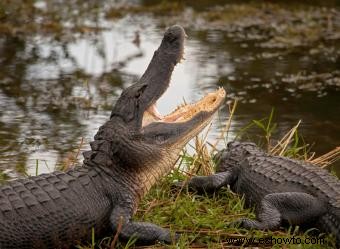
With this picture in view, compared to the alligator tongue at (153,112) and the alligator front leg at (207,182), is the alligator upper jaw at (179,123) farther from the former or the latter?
the alligator front leg at (207,182)

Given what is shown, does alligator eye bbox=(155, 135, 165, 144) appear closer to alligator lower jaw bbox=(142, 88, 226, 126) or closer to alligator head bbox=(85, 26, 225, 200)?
alligator head bbox=(85, 26, 225, 200)

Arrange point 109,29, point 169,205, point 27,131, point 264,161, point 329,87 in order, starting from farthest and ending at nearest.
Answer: point 109,29 → point 329,87 → point 27,131 → point 264,161 → point 169,205

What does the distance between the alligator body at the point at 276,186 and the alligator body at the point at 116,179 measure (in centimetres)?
59

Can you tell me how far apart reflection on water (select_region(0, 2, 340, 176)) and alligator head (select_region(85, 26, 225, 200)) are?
1.74 metres

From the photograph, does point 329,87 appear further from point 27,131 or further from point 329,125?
point 27,131

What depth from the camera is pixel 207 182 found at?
5.04 meters

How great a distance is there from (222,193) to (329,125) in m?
3.02

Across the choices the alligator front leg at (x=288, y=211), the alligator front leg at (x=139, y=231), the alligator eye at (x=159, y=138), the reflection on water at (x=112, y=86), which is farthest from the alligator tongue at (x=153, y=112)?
the reflection on water at (x=112, y=86)

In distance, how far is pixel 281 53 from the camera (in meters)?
11.3

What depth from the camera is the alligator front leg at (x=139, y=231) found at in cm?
418

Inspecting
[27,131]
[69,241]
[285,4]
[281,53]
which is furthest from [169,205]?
[285,4]

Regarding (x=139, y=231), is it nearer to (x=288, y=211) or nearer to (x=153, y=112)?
(x=153, y=112)

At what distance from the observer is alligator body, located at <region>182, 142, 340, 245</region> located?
4438 mm

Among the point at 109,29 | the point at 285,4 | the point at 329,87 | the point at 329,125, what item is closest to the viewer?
the point at 329,125
